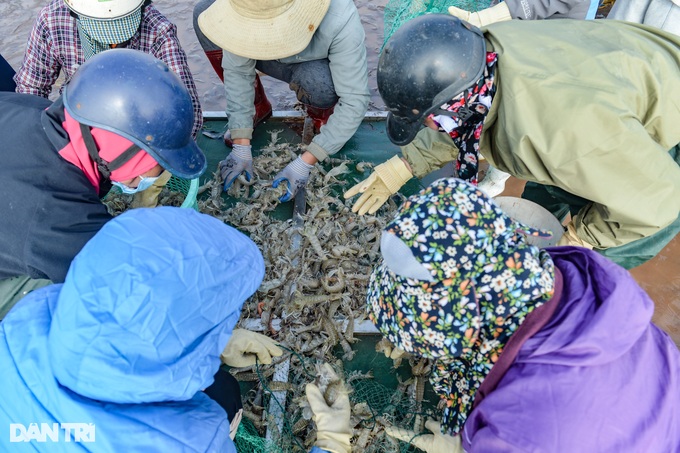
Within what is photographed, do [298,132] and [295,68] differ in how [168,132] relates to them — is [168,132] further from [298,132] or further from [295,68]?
Result: [298,132]

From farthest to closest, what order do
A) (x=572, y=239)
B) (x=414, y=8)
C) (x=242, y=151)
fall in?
(x=414, y=8) → (x=242, y=151) → (x=572, y=239)

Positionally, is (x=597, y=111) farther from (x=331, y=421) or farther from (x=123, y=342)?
(x=123, y=342)

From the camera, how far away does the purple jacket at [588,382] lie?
4.07ft

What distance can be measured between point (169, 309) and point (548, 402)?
109 cm

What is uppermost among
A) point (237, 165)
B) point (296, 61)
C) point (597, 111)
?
point (597, 111)

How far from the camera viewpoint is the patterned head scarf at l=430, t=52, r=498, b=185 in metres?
2.09

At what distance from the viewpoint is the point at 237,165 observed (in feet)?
11.1

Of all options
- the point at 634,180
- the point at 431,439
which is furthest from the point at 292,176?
the point at 634,180

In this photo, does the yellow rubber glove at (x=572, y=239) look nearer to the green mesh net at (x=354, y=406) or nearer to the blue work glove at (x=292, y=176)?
the green mesh net at (x=354, y=406)

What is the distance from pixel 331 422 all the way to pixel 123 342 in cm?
103

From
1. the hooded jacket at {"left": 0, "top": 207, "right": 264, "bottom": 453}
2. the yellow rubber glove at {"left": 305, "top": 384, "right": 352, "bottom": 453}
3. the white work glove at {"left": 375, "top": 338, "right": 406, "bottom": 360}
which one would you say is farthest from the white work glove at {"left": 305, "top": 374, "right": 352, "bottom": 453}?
the hooded jacket at {"left": 0, "top": 207, "right": 264, "bottom": 453}

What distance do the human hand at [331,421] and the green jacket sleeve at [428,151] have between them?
144 centimetres

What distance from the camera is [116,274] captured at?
1.31 m

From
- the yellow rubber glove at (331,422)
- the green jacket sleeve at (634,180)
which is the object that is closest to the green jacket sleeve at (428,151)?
the green jacket sleeve at (634,180)
